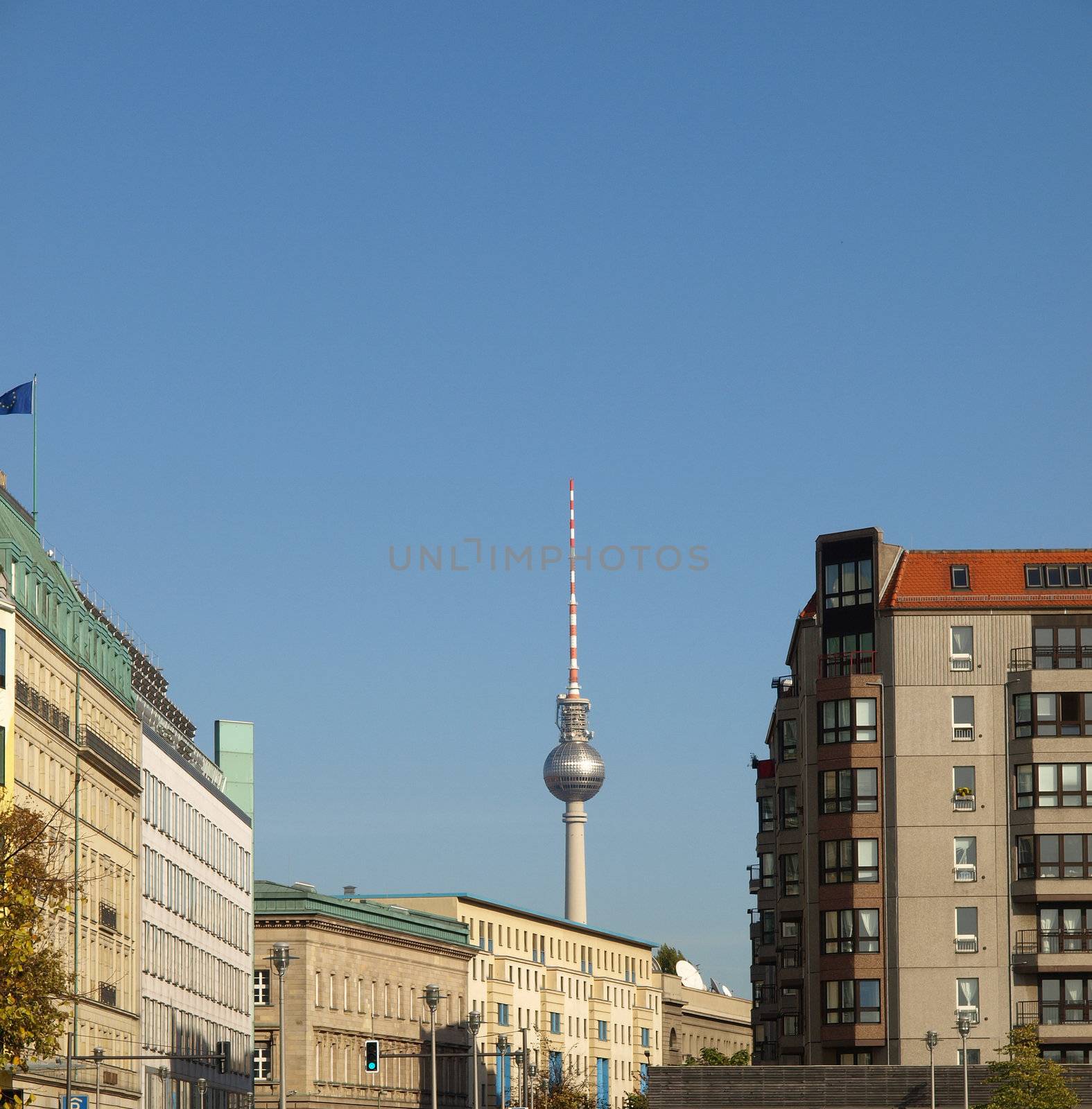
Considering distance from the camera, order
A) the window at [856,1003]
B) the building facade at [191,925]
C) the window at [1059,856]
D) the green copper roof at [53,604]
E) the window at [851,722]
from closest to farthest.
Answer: the green copper roof at [53,604]
the window at [1059,856]
the window at [856,1003]
the window at [851,722]
the building facade at [191,925]

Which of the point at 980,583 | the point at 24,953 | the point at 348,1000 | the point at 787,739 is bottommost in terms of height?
the point at 348,1000

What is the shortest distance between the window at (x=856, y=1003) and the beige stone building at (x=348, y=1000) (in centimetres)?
5316

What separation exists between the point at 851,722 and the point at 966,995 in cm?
1185

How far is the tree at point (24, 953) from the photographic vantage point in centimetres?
5481

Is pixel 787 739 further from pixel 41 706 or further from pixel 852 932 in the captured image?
pixel 41 706

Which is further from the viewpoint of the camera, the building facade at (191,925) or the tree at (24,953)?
the building facade at (191,925)

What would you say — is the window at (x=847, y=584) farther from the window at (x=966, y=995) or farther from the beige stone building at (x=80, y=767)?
the beige stone building at (x=80, y=767)

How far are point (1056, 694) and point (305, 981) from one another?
7370 cm

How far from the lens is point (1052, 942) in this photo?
101 m

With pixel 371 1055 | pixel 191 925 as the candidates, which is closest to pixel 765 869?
pixel 191 925

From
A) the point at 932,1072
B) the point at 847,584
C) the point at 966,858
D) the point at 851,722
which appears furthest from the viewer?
the point at 847,584

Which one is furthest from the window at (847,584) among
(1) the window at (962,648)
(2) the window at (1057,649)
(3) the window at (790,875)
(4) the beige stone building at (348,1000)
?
(4) the beige stone building at (348,1000)

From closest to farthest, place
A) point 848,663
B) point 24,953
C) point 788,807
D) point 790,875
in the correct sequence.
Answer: point 24,953 → point 848,663 → point 790,875 → point 788,807

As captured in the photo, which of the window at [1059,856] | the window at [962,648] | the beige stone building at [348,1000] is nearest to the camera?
the window at [1059,856]
